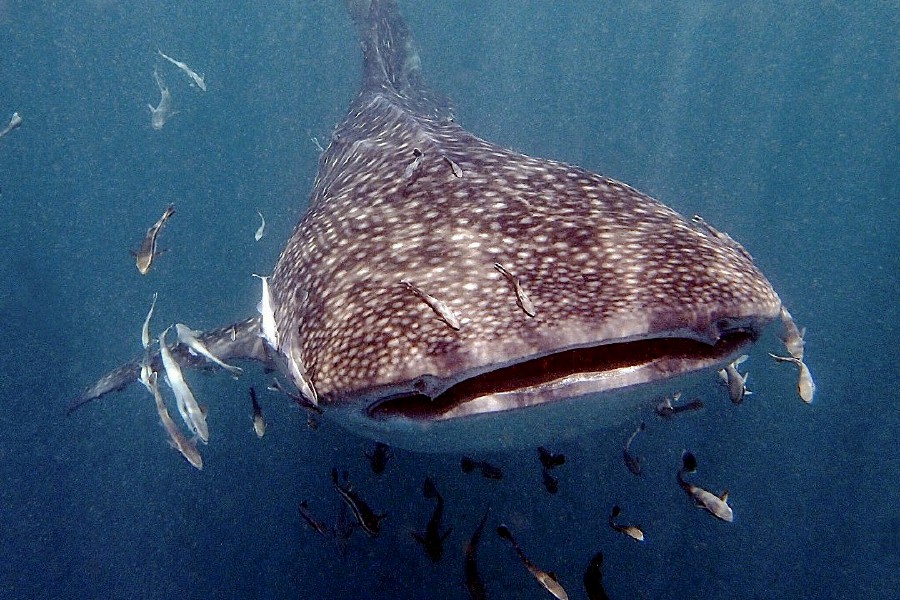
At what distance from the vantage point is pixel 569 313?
2400 mm

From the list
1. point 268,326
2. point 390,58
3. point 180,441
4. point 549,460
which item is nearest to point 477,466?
point 549,460

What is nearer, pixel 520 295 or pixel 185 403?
pixel 520 295

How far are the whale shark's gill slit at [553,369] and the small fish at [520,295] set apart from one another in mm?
204

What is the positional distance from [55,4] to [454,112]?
130 feet

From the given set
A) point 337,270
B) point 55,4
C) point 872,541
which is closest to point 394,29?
point 337,270

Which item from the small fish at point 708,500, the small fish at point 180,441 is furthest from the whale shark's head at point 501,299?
the small fish at point 708,500

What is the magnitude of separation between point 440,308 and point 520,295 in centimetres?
35

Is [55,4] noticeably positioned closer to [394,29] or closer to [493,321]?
[394,29]

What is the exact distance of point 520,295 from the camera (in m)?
2.51

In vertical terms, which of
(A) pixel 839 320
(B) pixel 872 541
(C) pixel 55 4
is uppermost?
(C) pixel 55 4

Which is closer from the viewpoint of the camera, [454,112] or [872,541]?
[454,112]

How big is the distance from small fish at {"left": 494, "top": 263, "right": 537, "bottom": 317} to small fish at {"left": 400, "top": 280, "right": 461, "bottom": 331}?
276 millimetres

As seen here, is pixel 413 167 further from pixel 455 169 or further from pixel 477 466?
A: pixel 477 466

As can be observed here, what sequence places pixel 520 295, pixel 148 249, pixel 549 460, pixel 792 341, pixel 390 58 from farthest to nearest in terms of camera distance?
pixel 390 58
pixel 148 249
pixel 549 460
pixel 792 341
pixel 520 295
